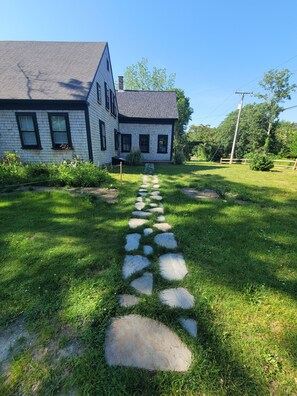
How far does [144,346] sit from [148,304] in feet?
1.18

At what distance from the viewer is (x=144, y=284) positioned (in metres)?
1.96

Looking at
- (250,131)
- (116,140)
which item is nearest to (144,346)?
(116,140)

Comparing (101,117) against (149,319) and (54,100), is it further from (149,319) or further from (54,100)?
(149,319)

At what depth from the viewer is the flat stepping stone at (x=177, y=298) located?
172 cm

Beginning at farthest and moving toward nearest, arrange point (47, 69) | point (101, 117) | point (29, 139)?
point (101, 117) < point (47, 69) < point (29, 139)

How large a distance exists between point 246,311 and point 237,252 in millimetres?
1012

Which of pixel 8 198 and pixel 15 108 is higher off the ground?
pixel 15 108

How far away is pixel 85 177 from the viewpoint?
6105 mm

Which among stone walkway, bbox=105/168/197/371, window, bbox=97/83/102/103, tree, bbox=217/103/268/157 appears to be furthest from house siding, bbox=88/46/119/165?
tree, bbox=217/103/268/157

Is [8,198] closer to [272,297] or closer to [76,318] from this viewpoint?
[76,318]

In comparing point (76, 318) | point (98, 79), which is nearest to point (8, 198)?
point (76, 318)

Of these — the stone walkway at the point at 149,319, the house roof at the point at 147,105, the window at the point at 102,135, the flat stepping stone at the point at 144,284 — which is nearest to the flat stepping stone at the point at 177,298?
the stone walkway at the point at 149,319

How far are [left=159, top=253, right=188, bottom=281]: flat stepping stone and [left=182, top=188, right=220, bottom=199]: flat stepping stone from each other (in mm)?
3028

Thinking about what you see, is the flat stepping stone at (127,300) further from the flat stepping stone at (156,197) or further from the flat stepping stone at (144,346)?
the flat stepping stone at (156,197)
